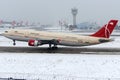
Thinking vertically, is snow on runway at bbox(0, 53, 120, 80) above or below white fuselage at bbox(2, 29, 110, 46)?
below

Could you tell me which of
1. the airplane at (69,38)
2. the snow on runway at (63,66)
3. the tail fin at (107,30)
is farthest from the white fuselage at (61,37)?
the snow on runway at (63,66)

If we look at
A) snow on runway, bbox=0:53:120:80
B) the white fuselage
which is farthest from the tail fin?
snow on runway, bbox=0:53:120:80

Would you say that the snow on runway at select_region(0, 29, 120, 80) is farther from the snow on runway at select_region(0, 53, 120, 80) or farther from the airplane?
the airplane

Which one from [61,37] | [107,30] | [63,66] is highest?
[107,30]

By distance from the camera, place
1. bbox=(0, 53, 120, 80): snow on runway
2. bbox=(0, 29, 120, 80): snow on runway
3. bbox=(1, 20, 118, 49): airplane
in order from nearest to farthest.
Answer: bbox=(0, 29, 120, 80): snow on runway < bbox=(0, 53, 120, 80): snow on runway < bbox=(1, 20, 118, 49): airplane

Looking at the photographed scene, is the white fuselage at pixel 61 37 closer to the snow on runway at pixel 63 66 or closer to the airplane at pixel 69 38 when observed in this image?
the airplane at pixel 69 38

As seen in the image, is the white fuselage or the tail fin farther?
the white fuselage

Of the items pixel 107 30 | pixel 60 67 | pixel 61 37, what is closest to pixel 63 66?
pixel 60 67

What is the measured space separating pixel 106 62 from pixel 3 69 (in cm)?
1192

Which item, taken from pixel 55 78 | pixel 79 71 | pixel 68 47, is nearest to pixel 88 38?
pixel 68 47

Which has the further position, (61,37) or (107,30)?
(61,37)

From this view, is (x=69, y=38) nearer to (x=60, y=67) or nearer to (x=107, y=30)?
(x=107, y=30)

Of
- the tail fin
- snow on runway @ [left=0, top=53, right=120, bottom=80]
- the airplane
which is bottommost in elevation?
snow on runway @ [left=0, top=53, right=120, bottom=80]

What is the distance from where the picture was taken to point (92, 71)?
2531cm
